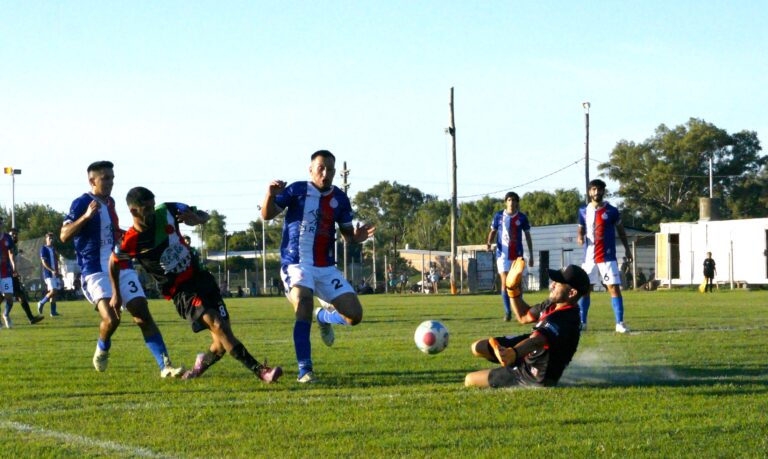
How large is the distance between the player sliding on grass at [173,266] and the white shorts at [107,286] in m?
0.45

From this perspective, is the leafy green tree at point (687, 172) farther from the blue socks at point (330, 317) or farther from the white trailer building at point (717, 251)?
the blue socks at point (330, 317)

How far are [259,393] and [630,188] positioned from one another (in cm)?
7868

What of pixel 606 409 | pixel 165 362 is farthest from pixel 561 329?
pixel 165 362

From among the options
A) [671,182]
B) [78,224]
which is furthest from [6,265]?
[671,182]

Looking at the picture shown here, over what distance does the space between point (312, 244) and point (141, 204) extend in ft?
4.82

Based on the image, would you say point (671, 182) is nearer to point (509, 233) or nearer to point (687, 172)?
point (687, 172)

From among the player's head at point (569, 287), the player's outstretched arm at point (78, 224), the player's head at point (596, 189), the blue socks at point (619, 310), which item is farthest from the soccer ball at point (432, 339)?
the player's head at point (596, 189)

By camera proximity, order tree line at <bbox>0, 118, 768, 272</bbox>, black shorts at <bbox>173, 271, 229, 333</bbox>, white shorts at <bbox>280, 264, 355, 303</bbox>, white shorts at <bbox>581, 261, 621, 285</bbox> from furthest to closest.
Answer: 1. tree line at <bbox>0, 118, 768, 272</bbox>
2. white shorts at <bbox>581, 261, 621, 285</bbox>
3. white shorts at <bbox>280, 264, 355, 303</bbox>
4. black shorts at <bbox>173, 271, 229, 333</bbox>

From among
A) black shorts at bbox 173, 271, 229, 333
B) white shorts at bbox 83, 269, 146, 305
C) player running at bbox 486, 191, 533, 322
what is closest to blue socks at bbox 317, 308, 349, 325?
black shorts at bbox 173, 271, 229, 333

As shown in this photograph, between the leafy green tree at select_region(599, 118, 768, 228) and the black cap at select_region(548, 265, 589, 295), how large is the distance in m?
74.8

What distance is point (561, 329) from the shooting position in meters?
7.38

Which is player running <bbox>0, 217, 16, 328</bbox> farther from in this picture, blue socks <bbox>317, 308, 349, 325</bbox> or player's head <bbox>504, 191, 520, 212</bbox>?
blue socks <bbox>317, 308, 349, 325</bbox>

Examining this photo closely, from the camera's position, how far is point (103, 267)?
376 inches

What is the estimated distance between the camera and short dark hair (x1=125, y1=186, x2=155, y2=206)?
8344 mm
